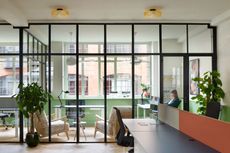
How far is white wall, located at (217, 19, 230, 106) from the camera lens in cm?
629

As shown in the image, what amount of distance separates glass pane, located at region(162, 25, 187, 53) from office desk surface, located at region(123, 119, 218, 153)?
3.36 meters

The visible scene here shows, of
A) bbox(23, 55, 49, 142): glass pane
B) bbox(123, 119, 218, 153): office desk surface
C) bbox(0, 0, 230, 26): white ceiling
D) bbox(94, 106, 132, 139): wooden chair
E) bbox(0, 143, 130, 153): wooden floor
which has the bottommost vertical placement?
bbox(0, 143, 130, 153): wooden floor

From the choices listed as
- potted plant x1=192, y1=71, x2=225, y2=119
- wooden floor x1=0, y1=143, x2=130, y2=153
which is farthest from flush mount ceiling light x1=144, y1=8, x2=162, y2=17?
wooden floor x1=0, y1=143, x2=130, y2=153

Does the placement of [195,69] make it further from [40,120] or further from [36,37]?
[36,37]

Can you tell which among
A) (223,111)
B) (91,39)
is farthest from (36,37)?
(223,111)

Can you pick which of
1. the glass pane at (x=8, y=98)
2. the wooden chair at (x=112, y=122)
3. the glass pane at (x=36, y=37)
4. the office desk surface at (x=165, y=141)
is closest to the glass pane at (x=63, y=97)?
the glass pane at (x=36, y=37)

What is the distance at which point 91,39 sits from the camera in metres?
7.08

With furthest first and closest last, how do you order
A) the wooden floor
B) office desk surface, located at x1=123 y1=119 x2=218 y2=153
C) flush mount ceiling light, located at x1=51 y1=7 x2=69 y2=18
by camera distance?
the wooden floor → flush mount ceiling light, located at x1=51 y1=7 x2=69 y2=18 → office desk surface, located at x1=123 y1=119 x2=218 y2=153

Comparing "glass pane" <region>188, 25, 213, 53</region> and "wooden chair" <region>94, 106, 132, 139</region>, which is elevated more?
"glass pane" <region>188, 25, 213, 53</region>

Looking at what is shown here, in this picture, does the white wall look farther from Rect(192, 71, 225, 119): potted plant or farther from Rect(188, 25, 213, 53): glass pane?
Rect(188, 25, 213, 53): glass pane

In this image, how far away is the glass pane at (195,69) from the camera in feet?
23.0

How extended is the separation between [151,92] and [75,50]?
218 centimetres

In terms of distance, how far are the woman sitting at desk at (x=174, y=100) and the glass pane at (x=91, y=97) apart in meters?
1.69

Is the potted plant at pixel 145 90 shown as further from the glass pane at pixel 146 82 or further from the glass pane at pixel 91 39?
the glass pane at pixel 91 39
